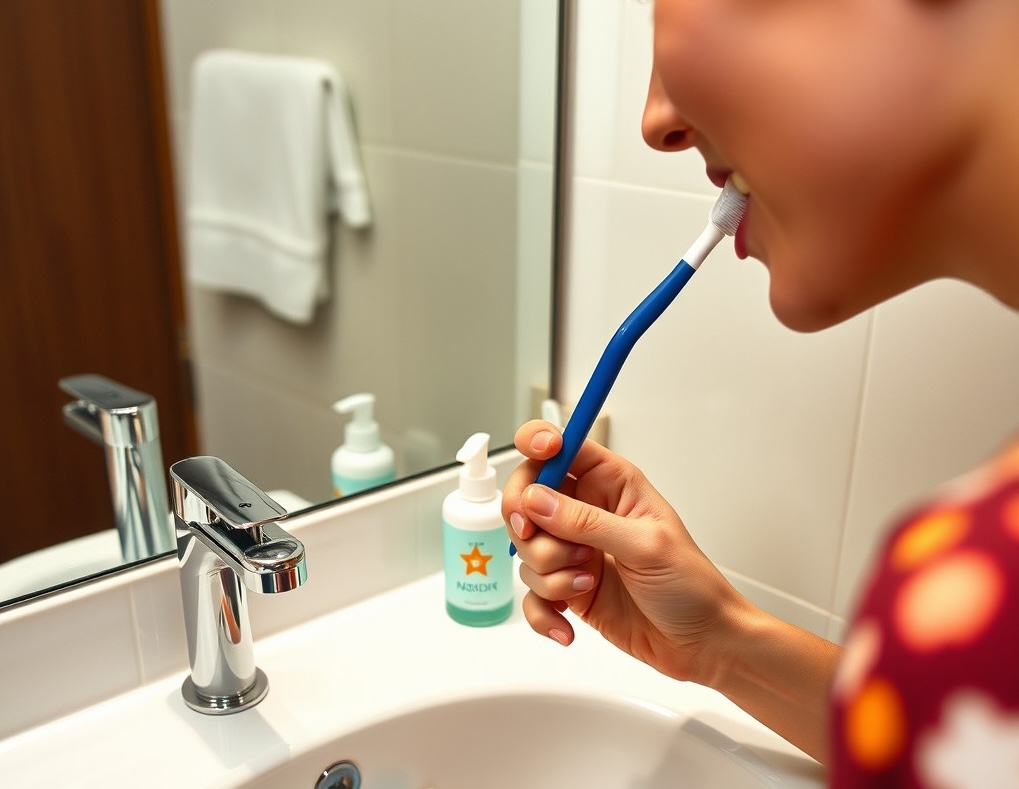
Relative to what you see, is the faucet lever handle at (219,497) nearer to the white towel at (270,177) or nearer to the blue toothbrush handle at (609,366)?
the blue toothbrush handle at (609,366)

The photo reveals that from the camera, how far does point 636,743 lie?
62cm

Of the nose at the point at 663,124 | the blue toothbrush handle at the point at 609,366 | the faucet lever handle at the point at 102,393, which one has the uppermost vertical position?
the nose at the point at 663,124

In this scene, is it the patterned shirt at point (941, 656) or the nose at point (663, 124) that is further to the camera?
the nose at point (663, 124)

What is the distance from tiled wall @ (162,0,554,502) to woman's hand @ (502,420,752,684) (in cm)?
22

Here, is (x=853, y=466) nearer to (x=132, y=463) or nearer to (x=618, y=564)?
(x=618, y=564)

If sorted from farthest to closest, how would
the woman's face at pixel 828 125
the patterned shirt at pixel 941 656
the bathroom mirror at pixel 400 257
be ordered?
the bathroom mirror at pixel 400 257 → the woman's face at pixel 828 125 → the patterned shirt at pixel 941 656

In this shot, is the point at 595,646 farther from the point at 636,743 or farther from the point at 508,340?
the point at 508,340

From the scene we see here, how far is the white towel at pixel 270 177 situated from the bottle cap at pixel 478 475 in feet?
0.73

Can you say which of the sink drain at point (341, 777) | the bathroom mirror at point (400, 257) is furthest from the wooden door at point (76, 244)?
the sink drain at point (341, 777)

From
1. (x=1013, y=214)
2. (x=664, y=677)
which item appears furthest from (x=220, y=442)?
(x=1013, y=214)

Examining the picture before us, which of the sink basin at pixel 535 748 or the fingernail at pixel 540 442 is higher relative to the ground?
the fingernail at pixel 540 442

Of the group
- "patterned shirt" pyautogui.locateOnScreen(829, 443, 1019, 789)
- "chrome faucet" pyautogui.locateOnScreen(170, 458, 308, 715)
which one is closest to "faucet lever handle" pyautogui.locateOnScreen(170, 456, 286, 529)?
"chrome faucet" pyautogui.locateOnScreen(170, 458, 308, 715)

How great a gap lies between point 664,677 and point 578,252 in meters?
0.33

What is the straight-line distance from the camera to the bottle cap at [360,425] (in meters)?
0.75
